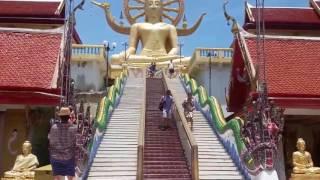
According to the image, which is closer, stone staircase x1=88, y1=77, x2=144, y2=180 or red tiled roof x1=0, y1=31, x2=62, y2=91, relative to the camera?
stone staircase x1=88, y1=77, x2=144, y2=180

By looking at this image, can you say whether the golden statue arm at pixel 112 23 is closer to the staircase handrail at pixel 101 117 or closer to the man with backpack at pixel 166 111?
the staircase handrail at pixel 101 117

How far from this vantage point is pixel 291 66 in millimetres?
16359

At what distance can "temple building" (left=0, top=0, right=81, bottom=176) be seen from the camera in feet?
45.3

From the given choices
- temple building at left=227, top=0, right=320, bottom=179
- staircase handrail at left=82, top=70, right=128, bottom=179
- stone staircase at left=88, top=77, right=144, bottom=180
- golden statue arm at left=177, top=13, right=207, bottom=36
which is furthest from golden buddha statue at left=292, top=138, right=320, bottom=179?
golden statue arm at left=177, top=13, right=207, bottom=36

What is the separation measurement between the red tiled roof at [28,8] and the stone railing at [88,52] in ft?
6.89

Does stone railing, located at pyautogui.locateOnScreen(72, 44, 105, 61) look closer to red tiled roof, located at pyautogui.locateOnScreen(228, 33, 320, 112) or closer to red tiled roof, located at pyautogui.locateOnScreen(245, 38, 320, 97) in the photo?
red tiled roof, located at pyautogui.locateOnScreen(228, 33, 320, 112)

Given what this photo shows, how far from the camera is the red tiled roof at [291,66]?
1505 centimetres

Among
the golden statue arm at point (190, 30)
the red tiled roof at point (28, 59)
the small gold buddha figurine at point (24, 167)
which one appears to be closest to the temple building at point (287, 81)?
the red tiled roof at point (28, 59)

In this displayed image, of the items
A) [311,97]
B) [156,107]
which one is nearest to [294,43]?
[311,97]

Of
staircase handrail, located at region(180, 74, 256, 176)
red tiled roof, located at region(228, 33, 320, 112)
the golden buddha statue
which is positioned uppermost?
red tiled roof, located at region(228, 33, 320, 112)

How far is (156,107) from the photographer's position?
1697cm

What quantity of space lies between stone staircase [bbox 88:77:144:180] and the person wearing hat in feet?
10.7

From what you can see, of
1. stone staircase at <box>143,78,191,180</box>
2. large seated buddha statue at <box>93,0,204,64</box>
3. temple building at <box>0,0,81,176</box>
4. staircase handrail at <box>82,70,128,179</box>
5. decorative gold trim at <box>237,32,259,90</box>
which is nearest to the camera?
stone staircase at <box>143,78,191,180</box>

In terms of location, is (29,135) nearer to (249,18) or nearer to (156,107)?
(156,107)
